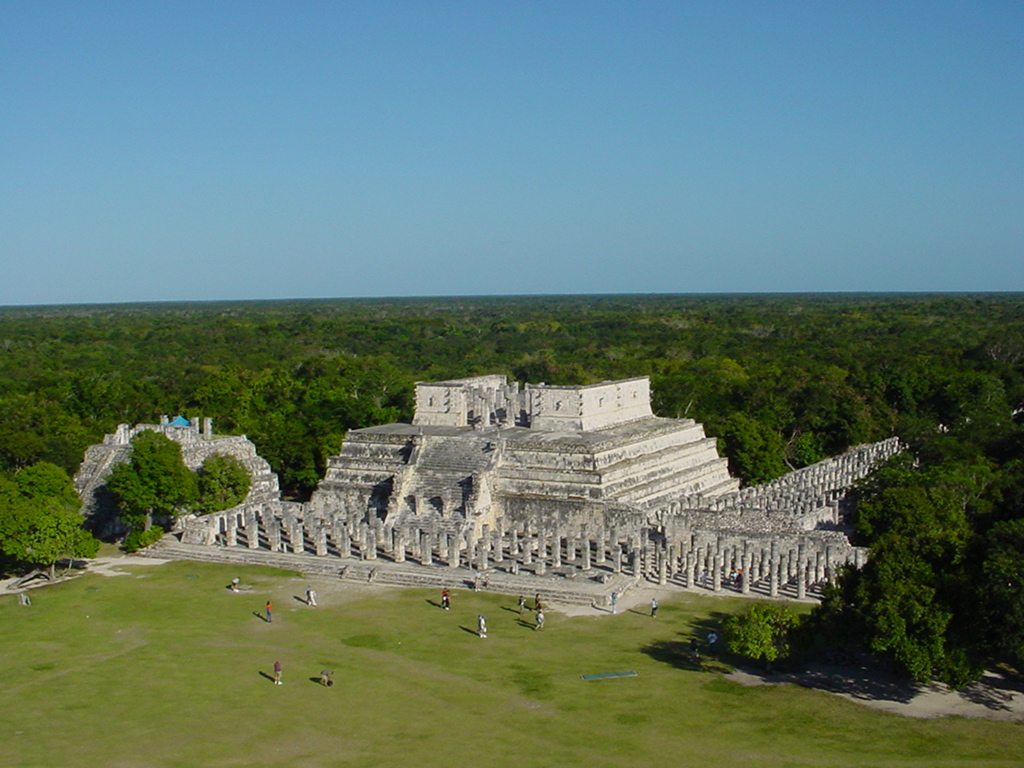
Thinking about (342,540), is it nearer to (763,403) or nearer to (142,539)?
(142,539)

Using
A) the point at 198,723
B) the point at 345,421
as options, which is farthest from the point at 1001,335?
the point at 198,723

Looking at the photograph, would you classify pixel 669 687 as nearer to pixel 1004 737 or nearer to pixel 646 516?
pixel 1004 737

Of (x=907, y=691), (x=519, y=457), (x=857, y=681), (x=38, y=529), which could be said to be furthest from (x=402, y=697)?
(x=519, y=457)

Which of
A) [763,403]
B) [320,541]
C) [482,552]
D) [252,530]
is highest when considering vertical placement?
[763,403]

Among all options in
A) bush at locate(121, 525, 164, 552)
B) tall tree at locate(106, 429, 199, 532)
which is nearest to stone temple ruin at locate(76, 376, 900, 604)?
bush at locate(121, 525, 164, 552)

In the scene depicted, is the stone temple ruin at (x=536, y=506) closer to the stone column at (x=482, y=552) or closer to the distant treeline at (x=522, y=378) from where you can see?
the stone column at (x=482, y=552)

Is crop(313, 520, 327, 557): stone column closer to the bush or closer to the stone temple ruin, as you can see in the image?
the stone temple ruin
